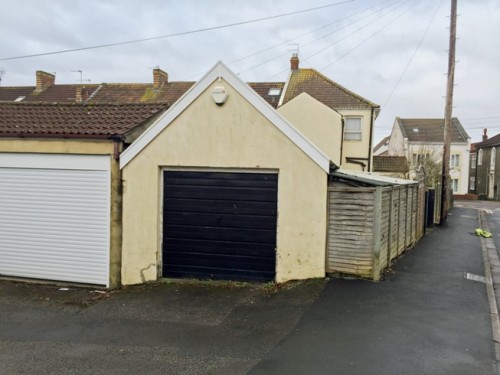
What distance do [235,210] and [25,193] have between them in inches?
189

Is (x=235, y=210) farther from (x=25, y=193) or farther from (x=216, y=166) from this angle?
(x=25, y=193)

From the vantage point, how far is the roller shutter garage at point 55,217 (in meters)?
8.81

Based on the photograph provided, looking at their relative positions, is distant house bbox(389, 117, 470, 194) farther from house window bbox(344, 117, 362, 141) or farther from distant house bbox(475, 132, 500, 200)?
house window bbox(344, 117, 362, 141)

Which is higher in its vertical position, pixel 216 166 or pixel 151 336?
pixel 216 166

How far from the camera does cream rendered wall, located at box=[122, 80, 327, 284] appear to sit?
8.14 metres

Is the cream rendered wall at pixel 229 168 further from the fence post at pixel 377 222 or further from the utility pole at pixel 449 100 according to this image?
the utility pole at pixel 449 100

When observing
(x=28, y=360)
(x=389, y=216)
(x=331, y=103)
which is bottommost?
(x=28, y=360)

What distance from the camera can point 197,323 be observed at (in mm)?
6395

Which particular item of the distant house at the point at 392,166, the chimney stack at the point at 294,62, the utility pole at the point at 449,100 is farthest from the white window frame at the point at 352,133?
the distant house at the point at 392,166

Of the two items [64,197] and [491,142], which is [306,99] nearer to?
[64,197]

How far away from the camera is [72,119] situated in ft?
31.7

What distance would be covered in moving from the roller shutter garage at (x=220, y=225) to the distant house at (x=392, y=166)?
22716 millimetres

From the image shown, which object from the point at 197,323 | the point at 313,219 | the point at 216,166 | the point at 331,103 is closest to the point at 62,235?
the point at 216,166

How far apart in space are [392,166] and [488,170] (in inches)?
1287
